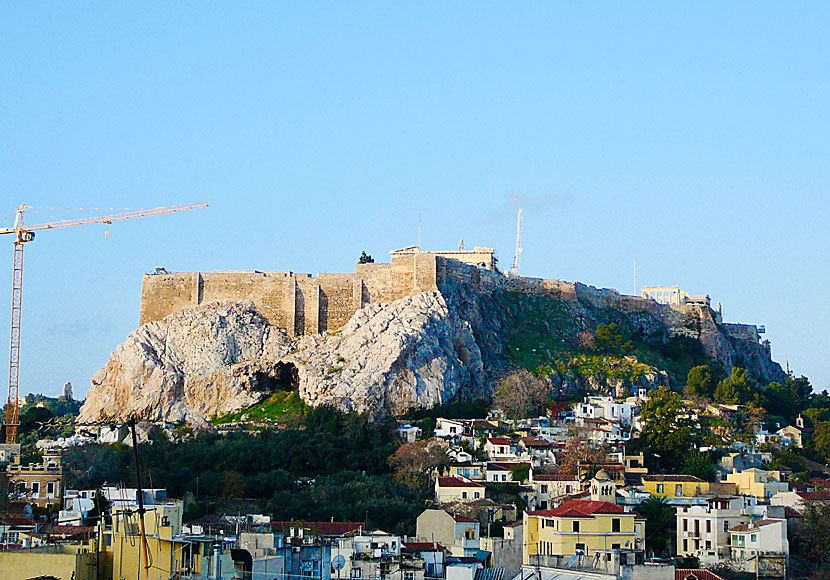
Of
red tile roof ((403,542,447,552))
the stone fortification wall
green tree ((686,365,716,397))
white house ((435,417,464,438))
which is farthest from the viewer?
green tree ((686,365,716,397))

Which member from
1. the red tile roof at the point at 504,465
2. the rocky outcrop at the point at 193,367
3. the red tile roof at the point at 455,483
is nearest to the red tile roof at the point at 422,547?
the red tile roof at the point at 455,483

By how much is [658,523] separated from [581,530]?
29.8ft

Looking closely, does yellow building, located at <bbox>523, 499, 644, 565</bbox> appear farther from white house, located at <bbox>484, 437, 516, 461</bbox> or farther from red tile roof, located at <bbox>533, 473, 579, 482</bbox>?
white house, located at <bbox>484, 437, 516, 461</bbox>

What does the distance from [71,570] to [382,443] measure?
46680 mm

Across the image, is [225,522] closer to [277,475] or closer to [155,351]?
[277,475]

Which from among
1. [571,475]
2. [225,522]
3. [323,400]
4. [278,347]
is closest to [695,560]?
[225,522]

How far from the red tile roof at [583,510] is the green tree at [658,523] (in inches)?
97.5

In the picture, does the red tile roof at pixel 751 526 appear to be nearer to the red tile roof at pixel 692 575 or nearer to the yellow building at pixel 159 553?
the red tile roof at pixel 692 575

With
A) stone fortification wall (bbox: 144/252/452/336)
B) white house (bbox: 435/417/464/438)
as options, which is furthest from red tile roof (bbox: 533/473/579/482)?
stone fortification wall (bbox: 144/252/452/336)

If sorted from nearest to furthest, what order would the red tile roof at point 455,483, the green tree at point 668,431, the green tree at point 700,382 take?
1. the red tile roof at point 455,483
2. the green tree at point 668,431
3. the green tree at point 700,382

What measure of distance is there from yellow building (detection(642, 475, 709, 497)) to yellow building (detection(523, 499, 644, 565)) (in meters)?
Answer: 14.3

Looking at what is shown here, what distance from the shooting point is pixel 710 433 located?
74.9 metres

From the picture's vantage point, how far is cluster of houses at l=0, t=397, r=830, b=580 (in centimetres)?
2452

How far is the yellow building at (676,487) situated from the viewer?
5953 cm
